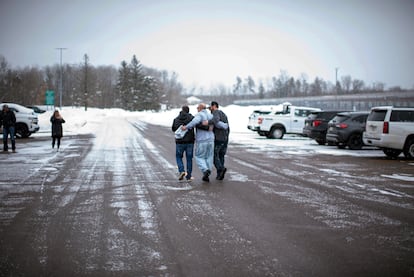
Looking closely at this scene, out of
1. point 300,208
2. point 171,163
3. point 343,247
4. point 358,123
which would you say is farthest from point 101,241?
point 358,123

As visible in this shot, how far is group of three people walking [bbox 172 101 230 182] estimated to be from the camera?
34.9ft

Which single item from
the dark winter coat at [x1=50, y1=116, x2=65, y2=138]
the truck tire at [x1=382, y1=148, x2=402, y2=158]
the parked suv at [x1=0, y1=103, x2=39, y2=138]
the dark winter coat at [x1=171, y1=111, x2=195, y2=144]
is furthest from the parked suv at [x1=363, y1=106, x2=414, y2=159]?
the parked suv at [x1=0, y1=103, x2=39, y2=138]

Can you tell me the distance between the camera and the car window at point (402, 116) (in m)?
16.2

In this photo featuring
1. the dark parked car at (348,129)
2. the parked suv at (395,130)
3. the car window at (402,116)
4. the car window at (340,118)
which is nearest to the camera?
the parked suv at (395,130)

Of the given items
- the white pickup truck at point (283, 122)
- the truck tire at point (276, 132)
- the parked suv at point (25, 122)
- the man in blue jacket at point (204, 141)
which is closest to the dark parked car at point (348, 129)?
the white pickup truck at point (283, 122)

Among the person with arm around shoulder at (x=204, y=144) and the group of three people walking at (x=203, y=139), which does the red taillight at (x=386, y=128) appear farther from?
the person with arm around shoulder at (x=204, y=144)

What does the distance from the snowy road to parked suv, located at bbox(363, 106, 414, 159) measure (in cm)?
A: 401

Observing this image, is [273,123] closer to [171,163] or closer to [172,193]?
[171,163]

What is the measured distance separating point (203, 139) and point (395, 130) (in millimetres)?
8762

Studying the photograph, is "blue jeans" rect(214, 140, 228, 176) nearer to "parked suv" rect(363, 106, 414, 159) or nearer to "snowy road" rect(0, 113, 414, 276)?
"snowy road" rect(0, 113, 414, 276)

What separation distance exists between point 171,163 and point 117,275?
9.55 m

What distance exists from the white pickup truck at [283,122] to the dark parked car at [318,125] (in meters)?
3.27

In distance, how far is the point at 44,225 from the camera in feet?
21.2

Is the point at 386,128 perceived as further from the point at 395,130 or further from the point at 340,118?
the point at 340,118
